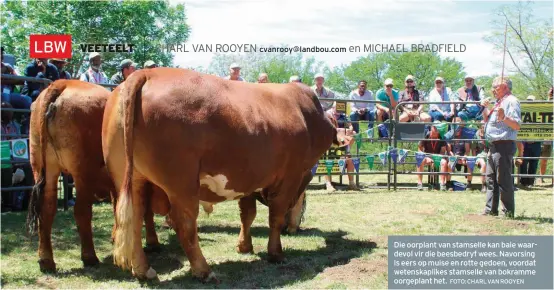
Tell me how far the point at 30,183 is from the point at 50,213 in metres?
3.44

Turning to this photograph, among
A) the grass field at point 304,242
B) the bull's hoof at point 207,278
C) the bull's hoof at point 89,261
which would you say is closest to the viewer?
the bull's hoof at point 207,278

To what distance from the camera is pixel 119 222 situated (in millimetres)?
4492

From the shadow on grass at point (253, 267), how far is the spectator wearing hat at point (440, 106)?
21.7ft

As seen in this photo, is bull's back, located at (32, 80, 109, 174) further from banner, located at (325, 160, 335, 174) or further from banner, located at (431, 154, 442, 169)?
banner, located at (431, 154, 442, 169)

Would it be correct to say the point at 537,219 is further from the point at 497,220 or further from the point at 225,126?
the point at 225,126

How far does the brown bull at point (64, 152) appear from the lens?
16.8 ft

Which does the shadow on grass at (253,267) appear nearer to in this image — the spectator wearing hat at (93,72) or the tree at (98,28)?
the spectator wearing hat at (93,72)

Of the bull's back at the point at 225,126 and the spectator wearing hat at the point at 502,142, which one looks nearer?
the bull's back at the point at 225,126

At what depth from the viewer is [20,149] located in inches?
294

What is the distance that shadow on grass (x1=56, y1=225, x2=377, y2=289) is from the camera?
15.9 feet

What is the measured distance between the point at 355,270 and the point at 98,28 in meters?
29.4

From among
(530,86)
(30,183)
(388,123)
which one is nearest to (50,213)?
(30,183)

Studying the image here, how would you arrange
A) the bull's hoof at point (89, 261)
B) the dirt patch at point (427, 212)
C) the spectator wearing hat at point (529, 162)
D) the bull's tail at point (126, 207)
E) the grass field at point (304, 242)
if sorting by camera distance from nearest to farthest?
the bull's tail at point (126, 207), the grass field at point (304, 242), the bull's hoof at point (89, 261), the dirt patch at point (427, 212), the spectator wearing hat at point (529, 162)

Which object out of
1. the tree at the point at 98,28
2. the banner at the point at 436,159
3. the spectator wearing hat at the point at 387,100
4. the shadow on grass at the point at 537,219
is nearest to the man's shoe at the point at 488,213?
the shadow on grass at the point at 537,219
